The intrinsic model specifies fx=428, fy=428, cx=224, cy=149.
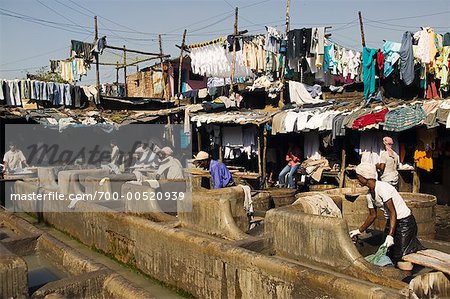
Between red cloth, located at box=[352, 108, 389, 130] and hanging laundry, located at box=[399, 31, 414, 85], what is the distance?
1493 millimetres

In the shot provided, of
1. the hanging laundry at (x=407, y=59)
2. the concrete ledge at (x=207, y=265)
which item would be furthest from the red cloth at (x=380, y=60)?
the concrete ledge at (x=207, y=265)

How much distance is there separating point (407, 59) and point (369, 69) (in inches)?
46.3

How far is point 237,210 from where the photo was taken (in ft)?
25.0

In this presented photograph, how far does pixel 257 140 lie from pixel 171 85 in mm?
11572

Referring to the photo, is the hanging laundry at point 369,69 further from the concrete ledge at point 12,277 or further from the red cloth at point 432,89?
the concrete ledge at point 12,277

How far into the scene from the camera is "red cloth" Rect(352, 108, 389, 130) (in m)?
10.4

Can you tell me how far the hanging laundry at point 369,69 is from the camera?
1218 centimetres

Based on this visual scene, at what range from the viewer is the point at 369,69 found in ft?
40.3

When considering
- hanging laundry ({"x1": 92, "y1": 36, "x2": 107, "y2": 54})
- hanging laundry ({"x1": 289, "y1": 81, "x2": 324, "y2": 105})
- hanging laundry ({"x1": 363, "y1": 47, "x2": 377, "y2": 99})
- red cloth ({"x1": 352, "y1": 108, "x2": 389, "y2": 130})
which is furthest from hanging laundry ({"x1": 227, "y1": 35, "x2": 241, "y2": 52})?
red cloth ({"x1": 352, "y1": 108, "x2": 389, "y2": 130})

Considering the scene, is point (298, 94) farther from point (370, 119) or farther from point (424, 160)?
point (424, 160)

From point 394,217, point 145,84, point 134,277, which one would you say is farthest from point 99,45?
point 394,217

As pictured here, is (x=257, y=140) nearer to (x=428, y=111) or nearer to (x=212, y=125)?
(x=212, y=125)

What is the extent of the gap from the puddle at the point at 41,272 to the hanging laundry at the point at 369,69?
376 inches
